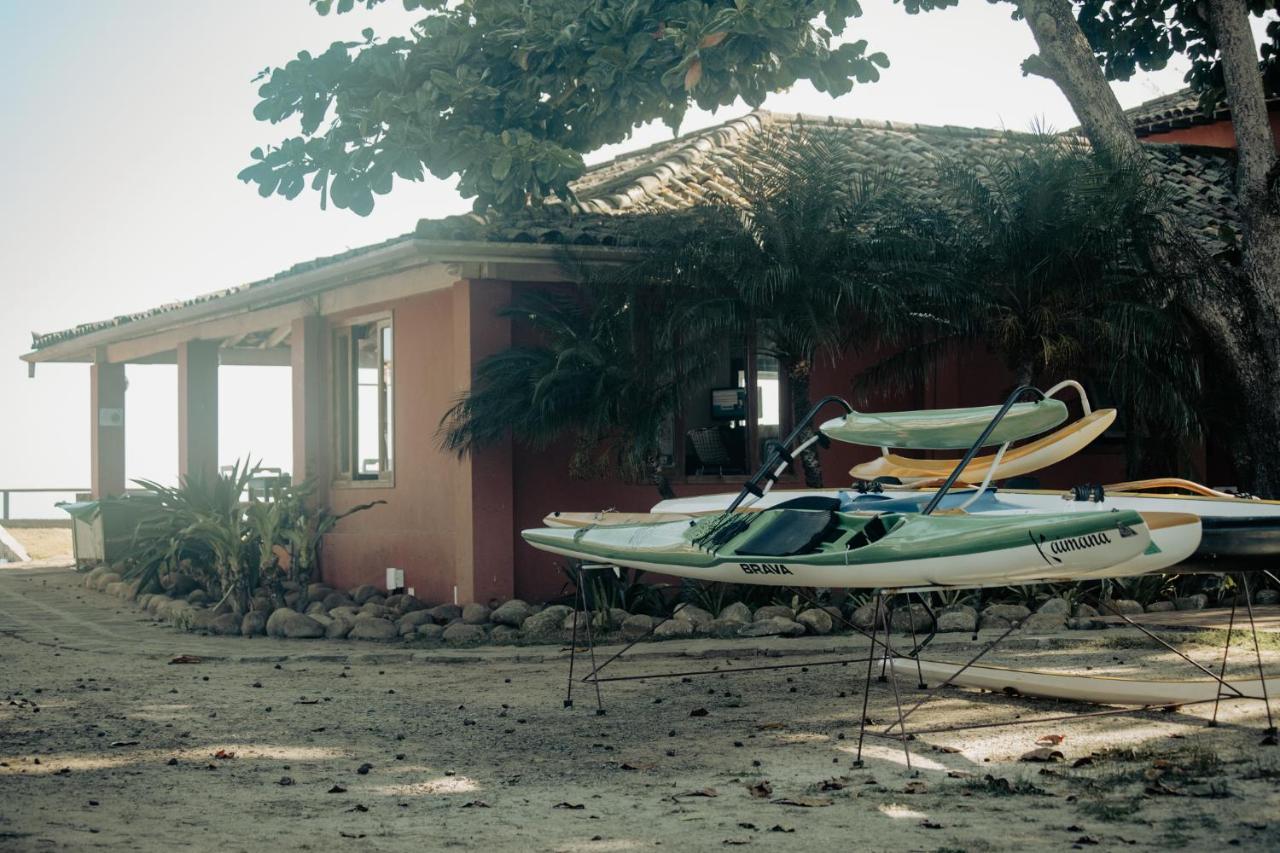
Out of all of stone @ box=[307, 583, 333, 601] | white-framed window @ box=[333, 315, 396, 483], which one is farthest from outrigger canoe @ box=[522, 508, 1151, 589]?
white-framed window @ box=[333, 315, 396, 483]

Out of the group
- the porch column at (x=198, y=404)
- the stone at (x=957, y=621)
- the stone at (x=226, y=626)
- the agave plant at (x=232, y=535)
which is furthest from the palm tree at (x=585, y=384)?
the porch column at (x=198, y=404)

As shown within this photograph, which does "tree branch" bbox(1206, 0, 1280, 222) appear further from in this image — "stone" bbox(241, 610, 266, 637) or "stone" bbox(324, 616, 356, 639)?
"stone" bbox(241, 610, 266, 637)

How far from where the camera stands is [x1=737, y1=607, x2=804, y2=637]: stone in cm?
1113

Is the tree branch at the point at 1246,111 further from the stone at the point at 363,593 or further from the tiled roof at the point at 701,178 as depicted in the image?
the stone at the point at 363,593

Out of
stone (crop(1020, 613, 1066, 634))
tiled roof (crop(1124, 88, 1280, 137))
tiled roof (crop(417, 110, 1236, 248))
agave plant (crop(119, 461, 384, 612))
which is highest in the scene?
tiled roof (crop(1124, 88, 1280, 137))

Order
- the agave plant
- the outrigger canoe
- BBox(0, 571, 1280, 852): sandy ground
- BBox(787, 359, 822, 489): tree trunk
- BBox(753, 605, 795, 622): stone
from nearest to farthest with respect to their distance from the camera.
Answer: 1. BBox(0, 571, 1280, 852): sandy ground
2. the outrigger canoe
3. BBox(753, 605, 795, 622): stone
4. BBox(787, 359, 822, 489): tree trunk
5. the agave plant

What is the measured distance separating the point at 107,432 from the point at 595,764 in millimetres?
16778

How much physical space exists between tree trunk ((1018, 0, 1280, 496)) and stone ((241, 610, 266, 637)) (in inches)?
341

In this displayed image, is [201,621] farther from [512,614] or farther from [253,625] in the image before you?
[512,614]

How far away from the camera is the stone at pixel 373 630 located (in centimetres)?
1194

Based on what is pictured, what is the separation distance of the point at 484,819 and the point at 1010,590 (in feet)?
27.5

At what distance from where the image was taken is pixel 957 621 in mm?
11438

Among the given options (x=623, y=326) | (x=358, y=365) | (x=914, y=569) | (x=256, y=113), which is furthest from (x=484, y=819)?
(x=358, y=365)

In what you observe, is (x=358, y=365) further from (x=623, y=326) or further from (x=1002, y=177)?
(x=1002, y=177)
